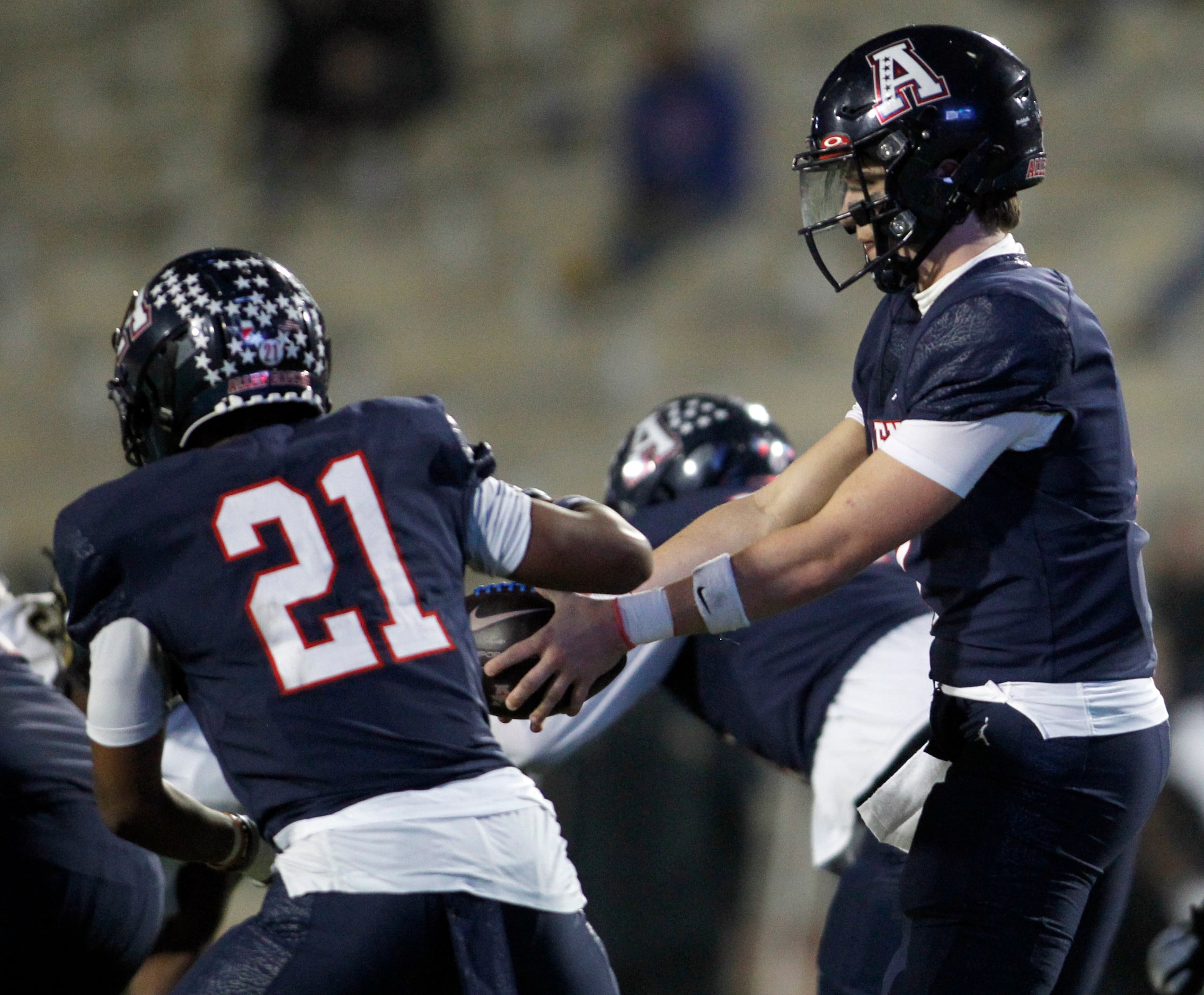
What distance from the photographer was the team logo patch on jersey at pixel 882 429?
1973 mm

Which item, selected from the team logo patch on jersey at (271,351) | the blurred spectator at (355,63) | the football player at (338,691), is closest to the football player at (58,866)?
the football player at (338,691)

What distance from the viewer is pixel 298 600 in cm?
163

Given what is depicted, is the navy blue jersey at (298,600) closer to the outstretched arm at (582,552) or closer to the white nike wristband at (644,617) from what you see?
the outstretched arm at (582,552)

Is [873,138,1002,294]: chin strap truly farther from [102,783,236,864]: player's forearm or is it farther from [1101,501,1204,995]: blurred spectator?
[1101,501,1204,995]: blurred spectator

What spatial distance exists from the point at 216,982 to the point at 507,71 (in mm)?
6436

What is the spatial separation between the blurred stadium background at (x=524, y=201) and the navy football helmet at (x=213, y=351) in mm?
4175

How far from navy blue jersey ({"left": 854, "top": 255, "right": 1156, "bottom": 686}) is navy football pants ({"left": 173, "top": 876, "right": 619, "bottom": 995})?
719mm

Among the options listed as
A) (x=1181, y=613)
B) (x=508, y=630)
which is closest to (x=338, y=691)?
(x=508, y=630)

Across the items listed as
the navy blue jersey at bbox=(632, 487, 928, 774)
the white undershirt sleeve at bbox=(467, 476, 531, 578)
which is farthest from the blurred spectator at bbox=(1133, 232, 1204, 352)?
the white undershirt sleeve at bbox=(467, 476, 531, 578)

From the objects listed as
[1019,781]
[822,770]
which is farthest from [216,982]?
[822,770]

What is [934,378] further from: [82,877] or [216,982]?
[82,877]

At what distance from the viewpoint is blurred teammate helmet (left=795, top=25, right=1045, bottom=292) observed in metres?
1.99

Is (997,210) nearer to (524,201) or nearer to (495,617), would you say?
(495,617)

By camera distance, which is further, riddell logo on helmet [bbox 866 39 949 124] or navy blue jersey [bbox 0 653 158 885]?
navy blue jersey [bbox 0 653 158 885]
